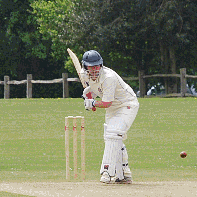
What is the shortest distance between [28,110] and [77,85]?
21388 millimetres

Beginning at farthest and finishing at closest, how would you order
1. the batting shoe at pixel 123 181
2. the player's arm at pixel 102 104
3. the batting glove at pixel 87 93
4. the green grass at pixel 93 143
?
the green grass at pixel 93 143 → the batting shoe at pixel 123 181 → the batting glove at pixel 87 93 → the player's arm at pixel 102 104

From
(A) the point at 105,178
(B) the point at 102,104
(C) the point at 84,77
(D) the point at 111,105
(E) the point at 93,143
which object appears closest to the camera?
(B) the point at 102,104

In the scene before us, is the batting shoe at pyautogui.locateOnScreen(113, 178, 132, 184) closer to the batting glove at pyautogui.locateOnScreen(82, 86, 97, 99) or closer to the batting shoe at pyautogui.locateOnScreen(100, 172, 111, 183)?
the batting shoe at pyautogui.locateOnScreen(100, 172, 111, 183)

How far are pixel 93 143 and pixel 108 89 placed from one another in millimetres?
5978

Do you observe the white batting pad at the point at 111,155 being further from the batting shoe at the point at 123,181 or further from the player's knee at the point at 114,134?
the batting shoe at the point at 123,181

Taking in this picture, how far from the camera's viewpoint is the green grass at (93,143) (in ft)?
33.2

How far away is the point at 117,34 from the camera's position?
32844 millimetres

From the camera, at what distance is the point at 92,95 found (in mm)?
8414

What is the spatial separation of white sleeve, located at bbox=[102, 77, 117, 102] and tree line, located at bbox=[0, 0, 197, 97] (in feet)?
75.9

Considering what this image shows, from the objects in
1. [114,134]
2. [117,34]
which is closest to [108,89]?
[114,134]

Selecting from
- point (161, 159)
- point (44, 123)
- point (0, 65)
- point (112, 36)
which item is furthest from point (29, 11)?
point (161, 159)

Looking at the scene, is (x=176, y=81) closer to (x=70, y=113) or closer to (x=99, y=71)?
(x=70, y=113)

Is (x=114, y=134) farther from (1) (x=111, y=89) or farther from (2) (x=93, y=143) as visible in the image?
(2) (x=93, y=143)

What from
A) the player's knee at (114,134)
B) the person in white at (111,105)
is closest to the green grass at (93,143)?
the person in white at (111,105)
